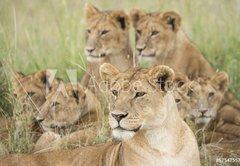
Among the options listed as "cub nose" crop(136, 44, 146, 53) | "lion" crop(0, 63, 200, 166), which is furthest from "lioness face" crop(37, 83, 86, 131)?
"lion" crop(0, 63, 200, 166)

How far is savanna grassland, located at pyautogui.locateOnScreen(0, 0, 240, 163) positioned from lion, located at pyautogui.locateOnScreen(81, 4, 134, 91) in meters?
0.44

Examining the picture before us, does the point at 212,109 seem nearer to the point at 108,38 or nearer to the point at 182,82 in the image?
the point at 182,82

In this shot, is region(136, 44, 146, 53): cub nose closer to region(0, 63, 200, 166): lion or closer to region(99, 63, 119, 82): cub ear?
region(99, 63, 119, 82): cub ear

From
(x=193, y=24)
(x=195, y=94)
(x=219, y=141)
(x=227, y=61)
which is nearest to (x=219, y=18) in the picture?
(x=193, y=24)

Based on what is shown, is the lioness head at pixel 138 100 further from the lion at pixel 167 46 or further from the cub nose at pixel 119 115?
the lion at pixel 167 46

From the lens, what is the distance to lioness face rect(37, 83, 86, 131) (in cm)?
719

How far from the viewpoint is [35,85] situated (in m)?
7.50

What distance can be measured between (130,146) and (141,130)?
4.5 inches

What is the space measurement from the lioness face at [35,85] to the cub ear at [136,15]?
41.4 inches

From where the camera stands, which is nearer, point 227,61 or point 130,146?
point 130,146

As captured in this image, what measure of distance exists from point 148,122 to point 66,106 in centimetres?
162

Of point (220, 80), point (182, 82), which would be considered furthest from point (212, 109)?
point (182, 82)

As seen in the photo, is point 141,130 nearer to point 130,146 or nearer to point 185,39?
point 130,146

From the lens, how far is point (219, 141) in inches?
269
